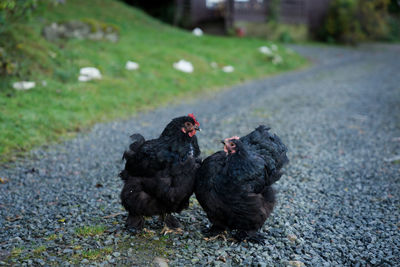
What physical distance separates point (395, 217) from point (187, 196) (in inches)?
120

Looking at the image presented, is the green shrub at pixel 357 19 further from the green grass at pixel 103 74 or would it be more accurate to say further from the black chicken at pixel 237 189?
the black chicken at pixel 237 189

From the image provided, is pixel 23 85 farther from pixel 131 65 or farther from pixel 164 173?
pixel 164 173

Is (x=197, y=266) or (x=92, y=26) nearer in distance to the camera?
(x=197, y=266)

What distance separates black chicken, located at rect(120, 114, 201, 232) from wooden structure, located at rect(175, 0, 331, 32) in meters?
23.7

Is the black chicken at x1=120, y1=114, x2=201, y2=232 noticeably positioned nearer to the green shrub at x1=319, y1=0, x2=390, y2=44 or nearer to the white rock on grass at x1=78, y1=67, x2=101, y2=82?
the white rock on grass at x1=78, y1=67, x2=101, y2=82

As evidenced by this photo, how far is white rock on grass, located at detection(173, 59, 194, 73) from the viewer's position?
14.6m

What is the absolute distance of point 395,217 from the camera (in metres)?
5.17

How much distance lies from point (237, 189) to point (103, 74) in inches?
362

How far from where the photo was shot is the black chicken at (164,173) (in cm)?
421

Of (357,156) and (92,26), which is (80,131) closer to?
(357,156)

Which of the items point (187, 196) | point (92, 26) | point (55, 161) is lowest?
point (55, 161)

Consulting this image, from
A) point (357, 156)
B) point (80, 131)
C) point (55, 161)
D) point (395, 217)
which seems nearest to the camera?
point (395, 217)

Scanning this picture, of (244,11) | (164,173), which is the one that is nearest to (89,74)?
(164,173)

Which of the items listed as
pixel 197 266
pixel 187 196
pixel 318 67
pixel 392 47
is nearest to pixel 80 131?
pixel 187 196
